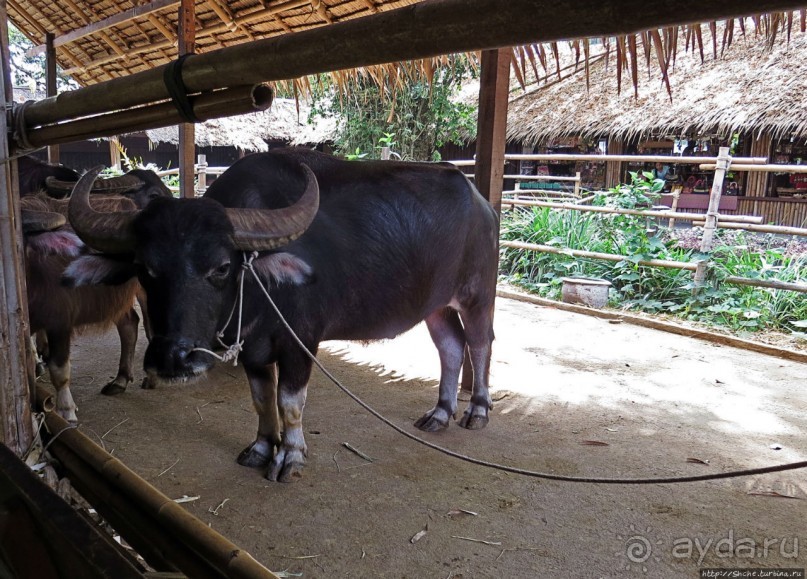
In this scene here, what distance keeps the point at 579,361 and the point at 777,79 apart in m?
7.33

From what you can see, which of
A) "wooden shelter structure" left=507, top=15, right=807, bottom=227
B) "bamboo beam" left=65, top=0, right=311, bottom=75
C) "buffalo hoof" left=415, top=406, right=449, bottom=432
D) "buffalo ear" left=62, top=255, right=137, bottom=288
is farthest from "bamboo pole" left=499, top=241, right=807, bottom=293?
"buffalo ear" left=62, top=255, right=137, bottom=288

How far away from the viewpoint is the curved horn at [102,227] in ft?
7.49

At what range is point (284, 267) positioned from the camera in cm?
241

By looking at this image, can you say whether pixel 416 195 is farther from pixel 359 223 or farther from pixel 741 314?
pixel 741 314

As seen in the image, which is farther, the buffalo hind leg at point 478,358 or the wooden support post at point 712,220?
the wooden support post at point 712,220

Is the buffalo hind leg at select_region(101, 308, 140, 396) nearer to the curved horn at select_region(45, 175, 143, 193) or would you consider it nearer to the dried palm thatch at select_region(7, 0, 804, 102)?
the curved horn at select_region(45, 175, 143, 193)

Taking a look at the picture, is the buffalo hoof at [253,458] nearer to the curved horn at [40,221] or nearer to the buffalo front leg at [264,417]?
the buffalo front leg at [264,417]

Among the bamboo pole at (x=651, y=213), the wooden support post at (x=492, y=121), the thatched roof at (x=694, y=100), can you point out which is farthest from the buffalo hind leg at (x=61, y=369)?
the thatched roof at (x=694, y=100)

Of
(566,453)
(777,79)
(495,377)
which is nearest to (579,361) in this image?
(495,377)

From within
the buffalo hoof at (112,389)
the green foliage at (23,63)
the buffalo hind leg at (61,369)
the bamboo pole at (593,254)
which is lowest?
the buffalo hoof at (112,389)

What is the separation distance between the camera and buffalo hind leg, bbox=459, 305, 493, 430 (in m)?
3.52

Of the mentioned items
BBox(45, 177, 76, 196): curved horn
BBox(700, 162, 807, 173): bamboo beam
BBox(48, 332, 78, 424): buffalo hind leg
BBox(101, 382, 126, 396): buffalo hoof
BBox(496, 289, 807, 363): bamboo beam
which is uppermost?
BBox(700, 162, 807, 173): bamboo beam

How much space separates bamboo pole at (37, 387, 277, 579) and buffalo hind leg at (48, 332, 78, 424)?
1.10m

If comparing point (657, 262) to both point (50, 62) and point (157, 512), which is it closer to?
point (157, 512)
